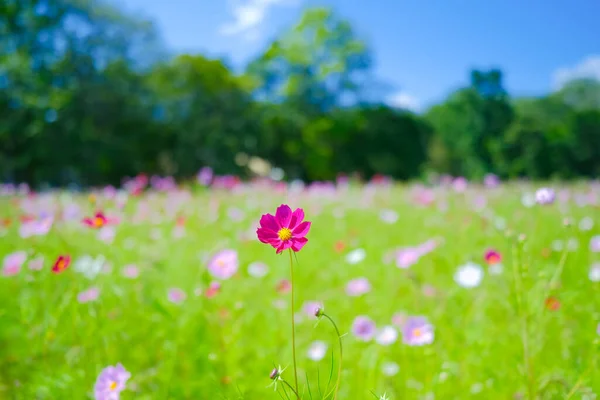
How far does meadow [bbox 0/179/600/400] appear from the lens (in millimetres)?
1174

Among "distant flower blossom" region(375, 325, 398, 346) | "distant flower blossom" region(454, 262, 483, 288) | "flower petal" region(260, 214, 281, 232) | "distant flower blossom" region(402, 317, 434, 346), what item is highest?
"flower petal" region(260, 214, 281, 232)

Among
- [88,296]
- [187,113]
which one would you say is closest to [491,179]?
[88,296]

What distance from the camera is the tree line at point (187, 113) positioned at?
14.4m

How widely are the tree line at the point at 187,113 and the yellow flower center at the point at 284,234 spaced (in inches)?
237

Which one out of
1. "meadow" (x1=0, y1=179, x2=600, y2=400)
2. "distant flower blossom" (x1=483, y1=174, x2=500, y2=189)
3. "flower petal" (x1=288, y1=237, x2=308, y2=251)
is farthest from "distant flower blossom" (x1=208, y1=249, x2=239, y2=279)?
"distant flower blossom" (x1=483, y1=174, x2=500, y2=189)

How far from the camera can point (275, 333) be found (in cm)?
168

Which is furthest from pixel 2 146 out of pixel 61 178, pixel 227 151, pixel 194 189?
pixel 194 189

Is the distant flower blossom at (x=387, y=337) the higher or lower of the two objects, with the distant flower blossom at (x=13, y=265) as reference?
lower

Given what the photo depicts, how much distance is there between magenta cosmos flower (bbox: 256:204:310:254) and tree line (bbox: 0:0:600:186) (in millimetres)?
6001

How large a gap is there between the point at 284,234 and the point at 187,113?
764 inches

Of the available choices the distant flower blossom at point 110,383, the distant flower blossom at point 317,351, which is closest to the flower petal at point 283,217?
the distant flower blossom at point 110,383

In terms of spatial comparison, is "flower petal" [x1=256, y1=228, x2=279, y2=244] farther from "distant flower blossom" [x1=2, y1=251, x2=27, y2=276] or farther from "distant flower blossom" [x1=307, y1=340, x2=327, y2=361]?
"distant flower blossom" [x1=2, y1=251, x2=27, y2=276]

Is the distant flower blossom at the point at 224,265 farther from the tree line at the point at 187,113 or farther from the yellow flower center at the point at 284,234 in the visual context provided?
the tree line at the point at 187,113

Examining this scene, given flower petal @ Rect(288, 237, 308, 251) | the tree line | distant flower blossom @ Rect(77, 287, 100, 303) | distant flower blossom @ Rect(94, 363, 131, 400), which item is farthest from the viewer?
the tree line
